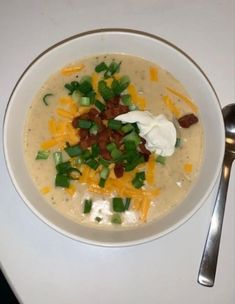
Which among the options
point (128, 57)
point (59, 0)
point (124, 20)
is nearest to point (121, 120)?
point (128, 57)

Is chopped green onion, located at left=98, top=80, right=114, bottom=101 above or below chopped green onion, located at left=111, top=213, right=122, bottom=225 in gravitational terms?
above

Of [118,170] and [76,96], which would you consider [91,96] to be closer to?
[76,96]

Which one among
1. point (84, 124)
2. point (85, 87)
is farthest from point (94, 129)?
point (85, 87)

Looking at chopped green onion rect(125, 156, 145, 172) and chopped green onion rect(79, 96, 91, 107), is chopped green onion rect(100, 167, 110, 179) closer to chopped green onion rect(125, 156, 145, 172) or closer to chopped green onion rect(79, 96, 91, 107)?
chopped green onion rect(125, 156, 145, 172)

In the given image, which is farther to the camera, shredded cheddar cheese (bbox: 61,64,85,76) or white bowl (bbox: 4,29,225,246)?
shredded cheddar cheese (bbox: 61,64,85,76)

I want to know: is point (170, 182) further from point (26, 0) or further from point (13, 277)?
point (26, 0)

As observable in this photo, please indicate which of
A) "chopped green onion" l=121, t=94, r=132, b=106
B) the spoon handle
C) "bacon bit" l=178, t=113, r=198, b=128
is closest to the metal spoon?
the spoon handle

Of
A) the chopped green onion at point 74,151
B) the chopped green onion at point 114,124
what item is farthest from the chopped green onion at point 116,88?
the chopped green onion at point 74,151
